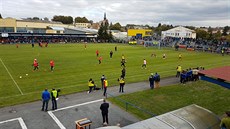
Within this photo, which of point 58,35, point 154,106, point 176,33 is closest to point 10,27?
point 58,35

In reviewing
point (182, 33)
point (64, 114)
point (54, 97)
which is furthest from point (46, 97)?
point (182, 33)

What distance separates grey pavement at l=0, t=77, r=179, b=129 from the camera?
1177 cm

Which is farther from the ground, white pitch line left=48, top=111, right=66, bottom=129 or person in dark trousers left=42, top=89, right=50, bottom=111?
person in dark trousers left=42, top=89, right=50, bottom=111

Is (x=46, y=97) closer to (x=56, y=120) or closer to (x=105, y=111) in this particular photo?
(x=56, y=120)

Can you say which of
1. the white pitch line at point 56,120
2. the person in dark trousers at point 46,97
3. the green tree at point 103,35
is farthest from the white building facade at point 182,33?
the white pitch line at point 56,120

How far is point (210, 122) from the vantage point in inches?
352

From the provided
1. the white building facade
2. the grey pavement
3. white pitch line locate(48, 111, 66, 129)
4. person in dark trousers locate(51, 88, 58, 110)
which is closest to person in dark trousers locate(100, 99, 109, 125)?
the grey pavement

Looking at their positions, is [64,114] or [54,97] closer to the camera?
[64,114]

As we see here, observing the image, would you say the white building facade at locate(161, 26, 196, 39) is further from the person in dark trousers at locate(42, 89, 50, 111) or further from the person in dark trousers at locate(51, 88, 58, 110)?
the person in dark trousers at locate(42, 89, 50, 111)

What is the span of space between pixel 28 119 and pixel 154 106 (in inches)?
325

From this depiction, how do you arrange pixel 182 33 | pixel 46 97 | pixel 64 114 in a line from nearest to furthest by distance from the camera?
pixel 64 114
pixel 46 97
pixel 182 33

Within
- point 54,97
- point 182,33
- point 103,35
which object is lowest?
point 54,97

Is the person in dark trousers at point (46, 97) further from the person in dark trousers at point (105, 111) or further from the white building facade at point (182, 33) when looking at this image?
the white building facade at point (182, 33)

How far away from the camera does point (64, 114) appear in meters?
13.1
